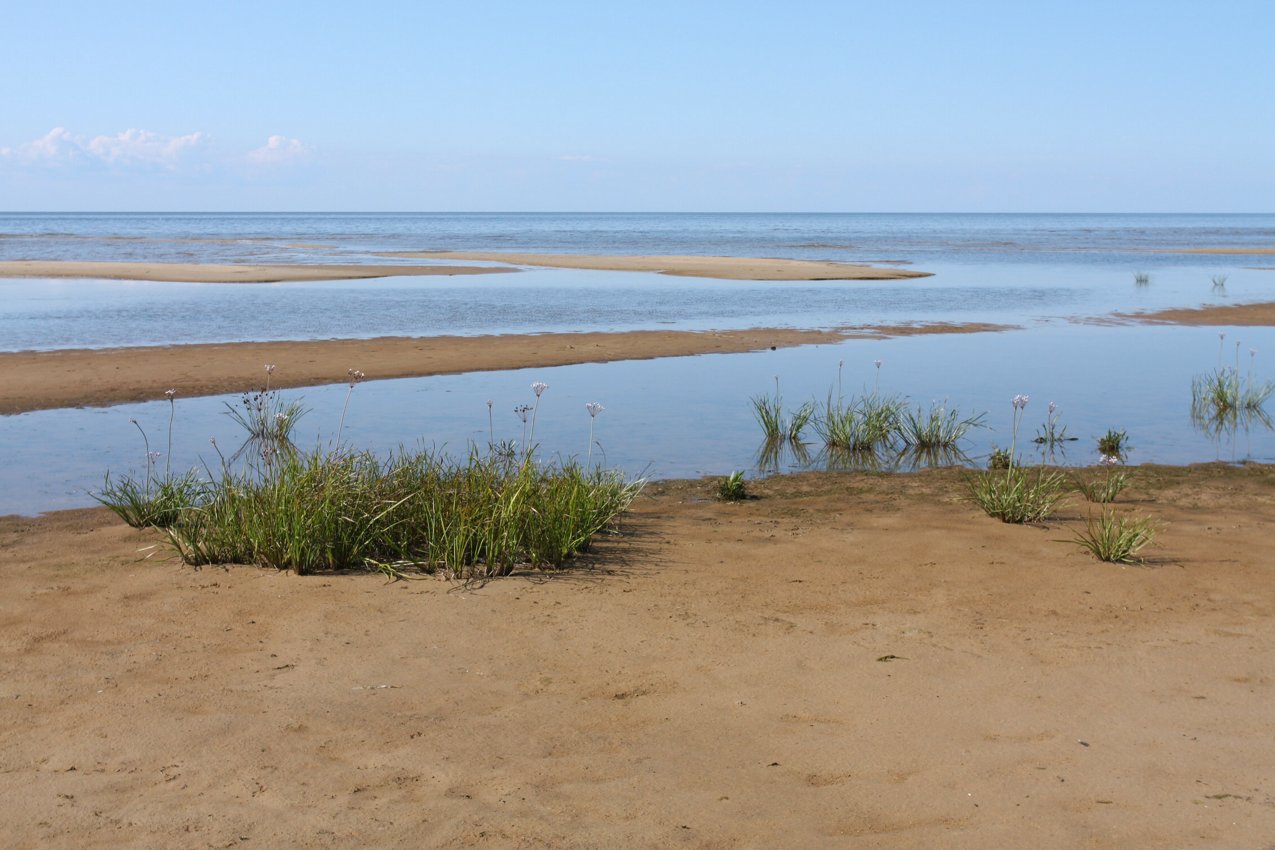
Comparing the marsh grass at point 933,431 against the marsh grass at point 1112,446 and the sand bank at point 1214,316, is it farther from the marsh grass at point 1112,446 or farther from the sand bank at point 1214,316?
the sand bank at point 1214,316

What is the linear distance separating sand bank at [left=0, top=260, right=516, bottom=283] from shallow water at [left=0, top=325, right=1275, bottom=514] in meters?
21.7

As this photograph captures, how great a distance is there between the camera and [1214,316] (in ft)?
87.7

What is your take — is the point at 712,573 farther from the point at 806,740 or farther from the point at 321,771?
the point at 321,771

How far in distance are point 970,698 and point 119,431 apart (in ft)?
34.3

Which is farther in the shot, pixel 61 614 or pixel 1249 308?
pixel 1249 308

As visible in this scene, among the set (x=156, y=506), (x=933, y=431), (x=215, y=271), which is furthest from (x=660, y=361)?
(x=215, y=271)

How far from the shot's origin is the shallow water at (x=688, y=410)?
464 inches

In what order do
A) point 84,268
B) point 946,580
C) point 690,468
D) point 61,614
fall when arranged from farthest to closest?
point 84,268 < point 690,468 < point 946,580 < point 61,614

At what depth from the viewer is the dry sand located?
4.14 metres

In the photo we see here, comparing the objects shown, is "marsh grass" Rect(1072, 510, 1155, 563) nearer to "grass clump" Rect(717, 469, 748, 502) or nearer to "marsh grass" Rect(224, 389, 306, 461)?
"grass clump" Rect(717, 469, 748, 502)

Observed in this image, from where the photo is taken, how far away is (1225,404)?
14.6m

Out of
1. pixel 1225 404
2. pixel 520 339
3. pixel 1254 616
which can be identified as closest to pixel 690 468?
pixel 1254 616

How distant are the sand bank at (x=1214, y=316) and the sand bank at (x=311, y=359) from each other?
588 centimetres

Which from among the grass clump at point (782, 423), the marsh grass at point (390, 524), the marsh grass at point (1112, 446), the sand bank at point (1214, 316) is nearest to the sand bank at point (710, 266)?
the sand bank at point (1214, 316)
